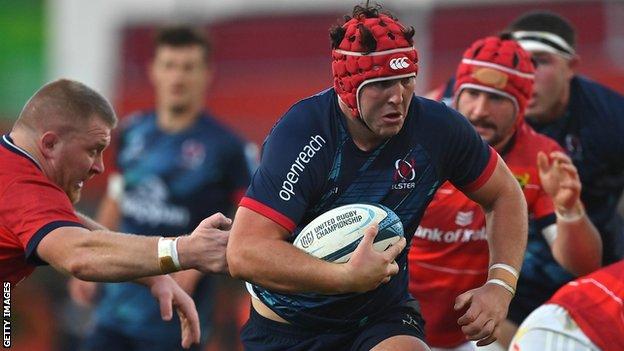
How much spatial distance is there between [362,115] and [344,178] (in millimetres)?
301

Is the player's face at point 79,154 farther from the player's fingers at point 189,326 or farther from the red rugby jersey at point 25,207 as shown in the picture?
the player's fingers at point 189,326

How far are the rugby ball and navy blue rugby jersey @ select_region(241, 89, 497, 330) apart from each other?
0.07 meters

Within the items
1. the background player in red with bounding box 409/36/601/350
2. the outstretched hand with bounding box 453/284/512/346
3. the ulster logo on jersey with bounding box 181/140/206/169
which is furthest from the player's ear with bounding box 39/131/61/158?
the ulster logo on jersey with bounding box 181/140/206/169

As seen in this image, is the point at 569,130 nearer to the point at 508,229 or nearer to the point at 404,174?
the point at 508,229

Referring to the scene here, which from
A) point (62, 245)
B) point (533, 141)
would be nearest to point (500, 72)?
point (533, 141)

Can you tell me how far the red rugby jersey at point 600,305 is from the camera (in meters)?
6.42

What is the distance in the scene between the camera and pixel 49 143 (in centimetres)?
623

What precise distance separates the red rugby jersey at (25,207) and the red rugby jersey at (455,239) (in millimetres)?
2243

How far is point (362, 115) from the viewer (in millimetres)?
5855

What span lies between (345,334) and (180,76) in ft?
14.4

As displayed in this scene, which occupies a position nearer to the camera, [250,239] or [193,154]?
[250,239]

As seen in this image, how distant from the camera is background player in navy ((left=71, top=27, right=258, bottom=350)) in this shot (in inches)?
378

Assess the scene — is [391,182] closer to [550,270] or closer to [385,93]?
[385,93]

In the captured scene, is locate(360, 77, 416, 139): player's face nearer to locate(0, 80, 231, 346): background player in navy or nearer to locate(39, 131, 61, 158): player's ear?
locate(0, 80, 231, 346): background player in navy
